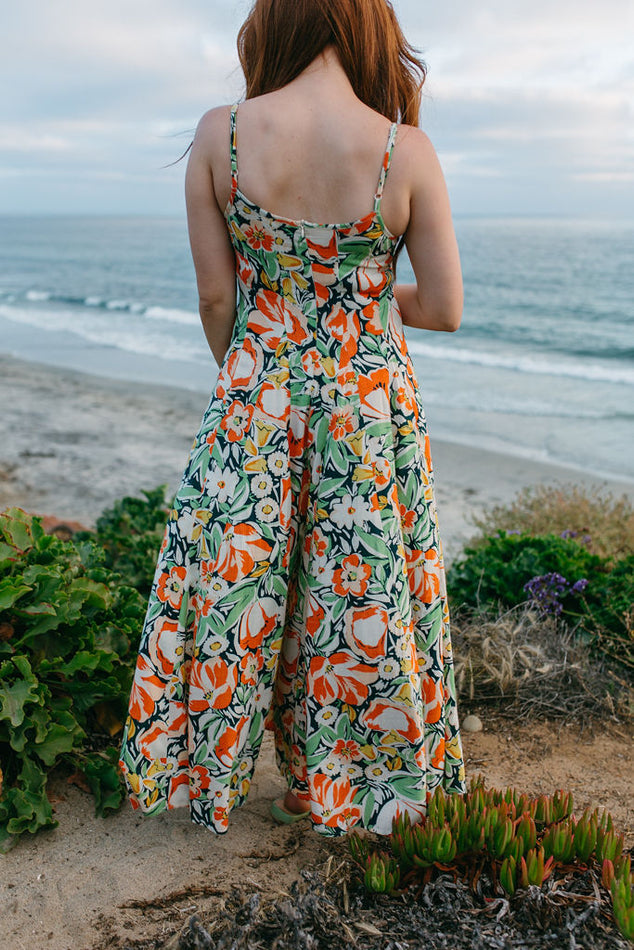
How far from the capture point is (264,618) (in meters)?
2.35

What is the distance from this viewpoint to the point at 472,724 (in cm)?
347

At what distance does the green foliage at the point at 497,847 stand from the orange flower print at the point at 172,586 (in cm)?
87

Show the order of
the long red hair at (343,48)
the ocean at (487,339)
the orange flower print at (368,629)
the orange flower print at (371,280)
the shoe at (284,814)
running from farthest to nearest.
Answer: the ocean at (487,339)
the shoe at (284,814)
the orange flower print at (368,629)
the orange flower print at (371,280)
the long red hair at (343,48)

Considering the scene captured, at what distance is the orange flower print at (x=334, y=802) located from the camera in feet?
7.97

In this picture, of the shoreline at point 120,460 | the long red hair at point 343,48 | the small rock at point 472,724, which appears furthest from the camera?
the shoreline at point 120,460

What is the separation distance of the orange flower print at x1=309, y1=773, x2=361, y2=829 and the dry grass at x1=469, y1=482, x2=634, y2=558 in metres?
2.54

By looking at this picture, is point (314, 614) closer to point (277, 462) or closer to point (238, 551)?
point (238, 551)

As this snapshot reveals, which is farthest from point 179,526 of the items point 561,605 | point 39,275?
point 39,275

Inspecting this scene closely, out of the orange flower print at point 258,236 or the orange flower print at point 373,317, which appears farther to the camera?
the orange flower print at point 373,317

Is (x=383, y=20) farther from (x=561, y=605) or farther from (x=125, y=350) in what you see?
(x=125, y=350)

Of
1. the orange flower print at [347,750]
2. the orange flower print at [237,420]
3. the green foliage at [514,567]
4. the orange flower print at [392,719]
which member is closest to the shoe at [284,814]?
the orange flower print at [347,750]

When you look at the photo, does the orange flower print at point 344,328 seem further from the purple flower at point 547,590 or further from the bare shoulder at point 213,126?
the purple flower at point 547,590

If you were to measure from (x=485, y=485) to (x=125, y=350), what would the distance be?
37.9ft

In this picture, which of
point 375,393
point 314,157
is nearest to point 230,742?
point 375,393
